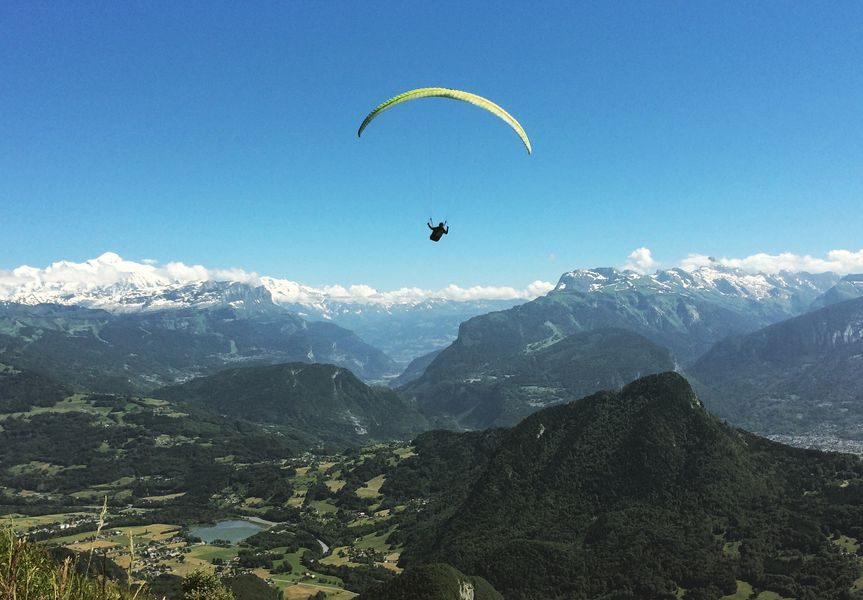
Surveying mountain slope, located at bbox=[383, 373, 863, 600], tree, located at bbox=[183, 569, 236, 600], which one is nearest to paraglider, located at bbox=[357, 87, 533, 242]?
tree, located at bbox=[183, 569, 236, 600]

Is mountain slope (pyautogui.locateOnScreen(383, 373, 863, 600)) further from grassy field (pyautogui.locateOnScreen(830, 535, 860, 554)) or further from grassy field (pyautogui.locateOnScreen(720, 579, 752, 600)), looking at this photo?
grassy field (pyautogui.locateOnScreen(830, 535, 860, 554))

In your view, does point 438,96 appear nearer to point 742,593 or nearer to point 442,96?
point 442,96

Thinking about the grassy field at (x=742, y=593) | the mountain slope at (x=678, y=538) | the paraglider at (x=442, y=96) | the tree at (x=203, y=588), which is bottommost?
the grassy field at (x=742, y=593)

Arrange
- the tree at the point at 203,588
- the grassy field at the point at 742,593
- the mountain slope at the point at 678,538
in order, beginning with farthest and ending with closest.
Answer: the mountain slope at the point at 678,538 < the grassy field at the point at 742,593 < the tree at the point at 203,588

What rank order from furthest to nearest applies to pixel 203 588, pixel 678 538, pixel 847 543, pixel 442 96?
pixel 678 538 → pixel 847 543 → pixel 203 588 → pixel 442 96

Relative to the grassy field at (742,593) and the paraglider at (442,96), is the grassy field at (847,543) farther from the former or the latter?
the paraglider at (442,96)

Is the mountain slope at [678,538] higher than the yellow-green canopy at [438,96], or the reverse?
the yellow-green canopy at [438,96]

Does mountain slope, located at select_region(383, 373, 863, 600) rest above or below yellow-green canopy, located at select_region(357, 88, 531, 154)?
below

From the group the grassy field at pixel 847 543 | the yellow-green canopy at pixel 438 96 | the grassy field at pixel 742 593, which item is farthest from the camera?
the grassy field at pixel 847 543

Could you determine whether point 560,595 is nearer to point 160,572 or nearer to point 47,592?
point 160,572

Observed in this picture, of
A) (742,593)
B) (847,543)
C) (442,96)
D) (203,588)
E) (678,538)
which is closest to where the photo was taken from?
(442,96)

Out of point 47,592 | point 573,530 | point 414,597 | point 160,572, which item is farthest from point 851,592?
point 160,572

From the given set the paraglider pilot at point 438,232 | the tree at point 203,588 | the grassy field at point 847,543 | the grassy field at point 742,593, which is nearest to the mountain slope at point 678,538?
the grassy field at point 742,593

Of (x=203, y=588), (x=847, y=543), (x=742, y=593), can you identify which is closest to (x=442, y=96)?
(x=203, y=588)
